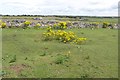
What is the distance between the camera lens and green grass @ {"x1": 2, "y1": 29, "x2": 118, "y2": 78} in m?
12.3

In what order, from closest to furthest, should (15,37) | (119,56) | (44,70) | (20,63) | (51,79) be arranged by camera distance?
1. (51,79)
2. (44,70)
3. (20,63)
4. (119,56)
5. (15,37)

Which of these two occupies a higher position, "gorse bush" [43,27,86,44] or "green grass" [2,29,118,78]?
"gorse bush" [43,27,86,44]

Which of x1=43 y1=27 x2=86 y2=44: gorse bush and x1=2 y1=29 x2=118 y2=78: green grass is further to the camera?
x1=43 y1=27 x2=86 y2=44: gorse bush

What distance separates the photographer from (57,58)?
14.1 meters

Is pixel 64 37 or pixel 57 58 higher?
pixel 64 37

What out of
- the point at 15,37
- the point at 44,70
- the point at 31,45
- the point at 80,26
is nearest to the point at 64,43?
the point at 31,45

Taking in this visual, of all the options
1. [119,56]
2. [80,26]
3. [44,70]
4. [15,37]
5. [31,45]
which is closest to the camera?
[44,70]

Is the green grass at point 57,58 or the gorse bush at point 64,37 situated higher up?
the gorse bush at point 64,37

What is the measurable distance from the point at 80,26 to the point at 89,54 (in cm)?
1248

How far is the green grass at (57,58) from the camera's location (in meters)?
12.3

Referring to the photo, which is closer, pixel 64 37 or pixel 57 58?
pixel 57 58

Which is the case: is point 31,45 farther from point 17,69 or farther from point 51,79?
point 51,79

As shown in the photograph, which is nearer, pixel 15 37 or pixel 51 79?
pixel 51 79

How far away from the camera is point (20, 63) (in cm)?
1346
